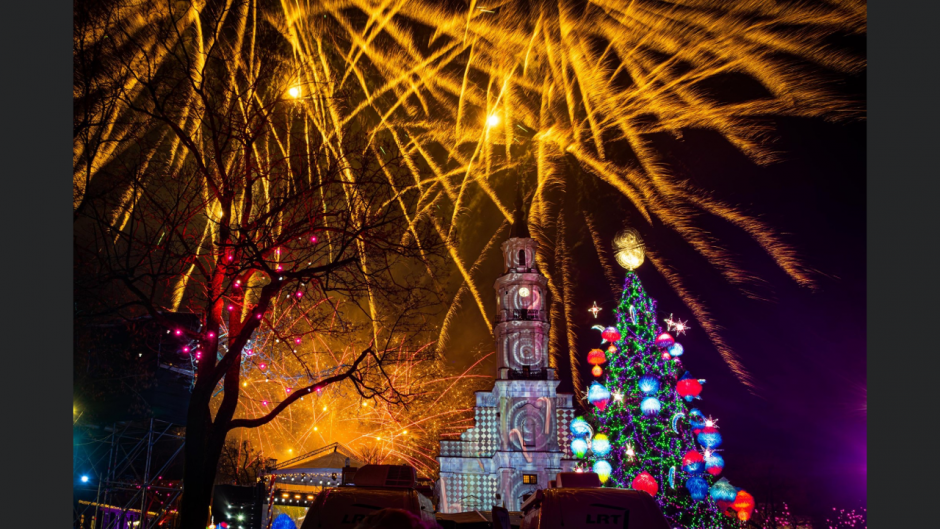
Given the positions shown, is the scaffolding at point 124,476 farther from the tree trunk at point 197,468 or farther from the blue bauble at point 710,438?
the blue bauble at point 710,438

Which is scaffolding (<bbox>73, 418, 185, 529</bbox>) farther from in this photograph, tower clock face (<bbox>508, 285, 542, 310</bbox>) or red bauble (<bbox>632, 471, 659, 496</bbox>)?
tower clock face (<bbox>508, 285, 542, 310</bbox>)

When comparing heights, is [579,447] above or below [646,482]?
above

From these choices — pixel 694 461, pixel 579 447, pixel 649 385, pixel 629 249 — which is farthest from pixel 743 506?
pixel 629 249

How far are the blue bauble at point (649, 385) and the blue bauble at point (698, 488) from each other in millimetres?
3424

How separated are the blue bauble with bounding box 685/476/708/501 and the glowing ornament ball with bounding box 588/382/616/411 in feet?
13.7

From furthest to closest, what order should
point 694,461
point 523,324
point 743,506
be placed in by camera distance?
point 523,324 < point 694,461 < point 743,506

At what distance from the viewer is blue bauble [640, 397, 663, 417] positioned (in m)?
23.3

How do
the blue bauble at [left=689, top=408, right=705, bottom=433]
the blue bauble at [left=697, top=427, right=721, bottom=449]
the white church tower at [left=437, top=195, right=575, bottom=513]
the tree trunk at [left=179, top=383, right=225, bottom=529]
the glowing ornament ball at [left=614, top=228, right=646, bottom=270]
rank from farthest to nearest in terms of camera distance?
the white church tower at [left=437, top=195, right=575, bottom=513] < the glowing ornament ball at [left=614, top=228, right=646, bottom=270] < the blue bauble at [left=689, top=408, right=705, bottom=433] < the blue bauble at [left=697, top=427, right=721, bottom=449] < the tree trunk at [left=179, top=383, right=225, bottom=529]

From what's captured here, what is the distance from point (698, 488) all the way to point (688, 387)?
11.8 feet

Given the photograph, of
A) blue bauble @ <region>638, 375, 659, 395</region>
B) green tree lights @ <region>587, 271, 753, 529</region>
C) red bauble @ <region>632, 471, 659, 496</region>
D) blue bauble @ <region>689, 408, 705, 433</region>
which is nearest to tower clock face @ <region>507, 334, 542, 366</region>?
green tree lights @ <region>587, 271, 753, 529</region>

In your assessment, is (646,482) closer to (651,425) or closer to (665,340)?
(651,425)

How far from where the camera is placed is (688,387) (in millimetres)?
22375

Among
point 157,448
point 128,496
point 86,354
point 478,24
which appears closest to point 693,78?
point 478,24

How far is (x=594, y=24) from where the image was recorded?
17953 millimetres
